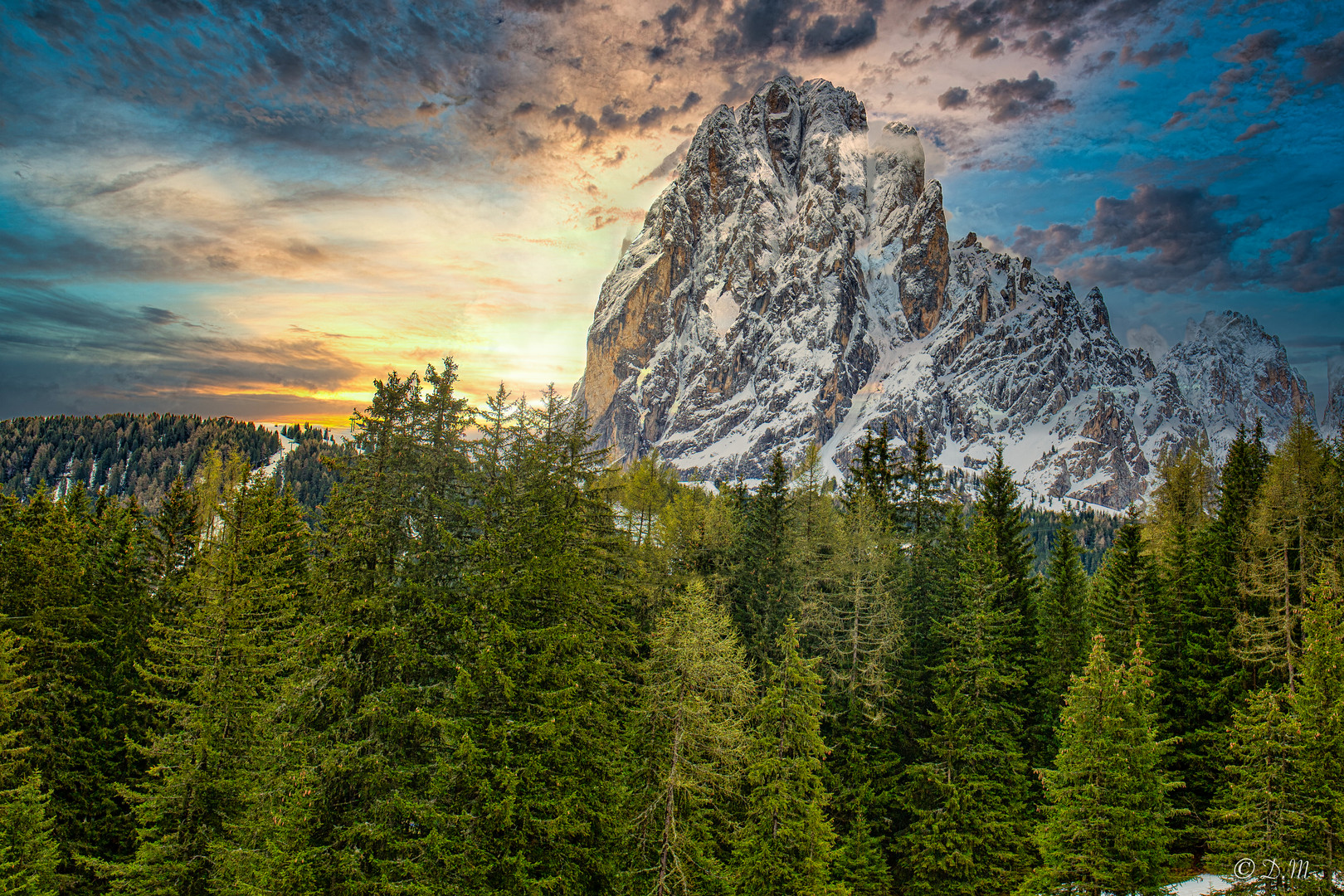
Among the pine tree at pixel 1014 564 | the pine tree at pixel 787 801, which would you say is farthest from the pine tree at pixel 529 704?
the pine tree at pixel 1014 564

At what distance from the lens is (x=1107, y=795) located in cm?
2384

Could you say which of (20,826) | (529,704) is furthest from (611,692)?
(20,826)

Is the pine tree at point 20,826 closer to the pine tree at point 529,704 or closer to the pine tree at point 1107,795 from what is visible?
the pine tree at point 529,704

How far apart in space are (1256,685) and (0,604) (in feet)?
170

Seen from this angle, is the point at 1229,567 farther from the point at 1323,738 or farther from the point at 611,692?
the point at 611,692

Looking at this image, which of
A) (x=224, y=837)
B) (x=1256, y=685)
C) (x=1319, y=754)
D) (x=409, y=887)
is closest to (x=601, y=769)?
(x=409, y=887)

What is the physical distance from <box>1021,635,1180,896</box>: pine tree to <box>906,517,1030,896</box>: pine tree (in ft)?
13.8

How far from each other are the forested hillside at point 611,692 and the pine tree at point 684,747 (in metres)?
0.16

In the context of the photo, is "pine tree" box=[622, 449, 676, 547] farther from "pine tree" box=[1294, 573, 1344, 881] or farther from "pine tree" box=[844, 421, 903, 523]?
"pine tree" box=[1294, 573, 1344, 881]

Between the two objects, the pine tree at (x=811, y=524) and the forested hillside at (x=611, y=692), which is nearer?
the forested hillside at (x=611, y=692)

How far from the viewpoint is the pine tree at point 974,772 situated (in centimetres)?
2870

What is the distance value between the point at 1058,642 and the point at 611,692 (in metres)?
25.5

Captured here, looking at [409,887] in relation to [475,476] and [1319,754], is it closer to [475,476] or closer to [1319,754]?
[475,476]

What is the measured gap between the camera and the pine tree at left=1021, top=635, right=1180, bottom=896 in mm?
23359
